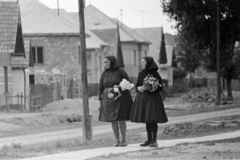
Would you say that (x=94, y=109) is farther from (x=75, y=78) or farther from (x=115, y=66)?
(x=115, y=66)

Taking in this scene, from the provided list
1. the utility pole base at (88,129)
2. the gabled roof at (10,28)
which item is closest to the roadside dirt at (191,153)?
the utility pole base at (88,129)

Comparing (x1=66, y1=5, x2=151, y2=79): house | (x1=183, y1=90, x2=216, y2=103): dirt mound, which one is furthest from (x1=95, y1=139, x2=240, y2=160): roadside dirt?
(x1=66, y1=5, x2=151, y2=79): house

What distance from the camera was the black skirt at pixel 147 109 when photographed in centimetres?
1681

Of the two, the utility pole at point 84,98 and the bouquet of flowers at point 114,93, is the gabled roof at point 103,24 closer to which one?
the utility pole at point 84,98

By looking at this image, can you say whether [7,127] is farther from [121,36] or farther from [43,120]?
[121,36]

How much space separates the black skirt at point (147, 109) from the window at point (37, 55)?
42.7 metres

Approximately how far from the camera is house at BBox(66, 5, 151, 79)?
81875 mm

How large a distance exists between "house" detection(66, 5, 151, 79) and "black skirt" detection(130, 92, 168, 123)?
6253 centimetres

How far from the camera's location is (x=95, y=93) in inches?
2657

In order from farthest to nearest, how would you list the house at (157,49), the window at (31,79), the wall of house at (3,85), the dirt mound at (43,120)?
the house at (157,49), the window at (31,79), the wall of house at (3,85), the dirt mound at (43,120)

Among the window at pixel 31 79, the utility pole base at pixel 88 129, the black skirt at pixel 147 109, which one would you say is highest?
the window at pixel 31 79

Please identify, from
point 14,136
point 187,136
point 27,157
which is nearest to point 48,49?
point 14,136

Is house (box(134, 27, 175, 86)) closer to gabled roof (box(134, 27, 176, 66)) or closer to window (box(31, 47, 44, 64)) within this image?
gabled roof (box(134, 27, 176, 66))

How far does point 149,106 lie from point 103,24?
6947 centimetres
